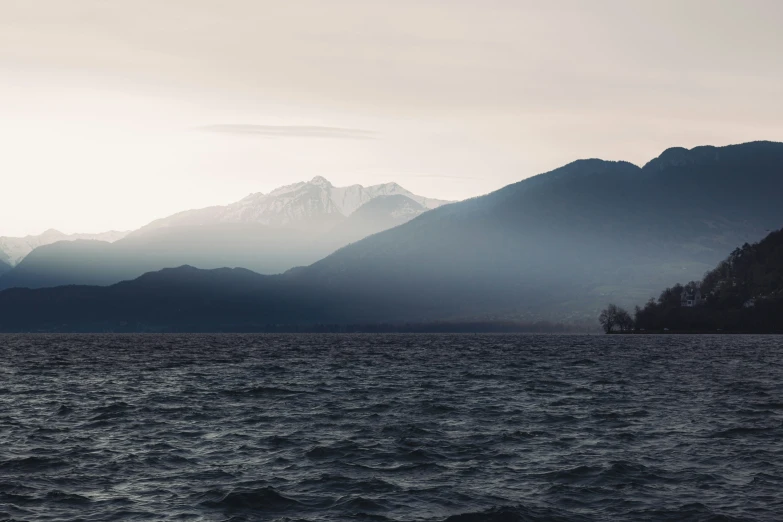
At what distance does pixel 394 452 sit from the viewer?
49906 millimetres

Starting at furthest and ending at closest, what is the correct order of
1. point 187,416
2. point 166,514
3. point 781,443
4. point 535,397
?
→ 1. point 535,397
2. point 187,416
3. point 781,443
4. point 166,514

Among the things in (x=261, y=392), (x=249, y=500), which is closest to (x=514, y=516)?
(x=249, y=500)

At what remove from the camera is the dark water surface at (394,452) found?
1462 inches

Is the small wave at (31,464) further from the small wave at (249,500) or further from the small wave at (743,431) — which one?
the small wave at (743,431)

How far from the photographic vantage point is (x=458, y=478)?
42.7m

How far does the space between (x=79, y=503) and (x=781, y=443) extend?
140 feet

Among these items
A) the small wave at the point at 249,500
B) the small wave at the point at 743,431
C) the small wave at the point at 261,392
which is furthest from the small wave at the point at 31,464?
the small wave at the point at 743,431

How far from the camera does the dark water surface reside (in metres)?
37.1

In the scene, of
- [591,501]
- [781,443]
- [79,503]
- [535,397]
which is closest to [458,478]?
[591,501]

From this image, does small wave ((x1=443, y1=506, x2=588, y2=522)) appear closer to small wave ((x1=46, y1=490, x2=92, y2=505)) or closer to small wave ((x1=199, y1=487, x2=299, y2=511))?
small wave ((x1=199, y1=487, x2=299, y2=511))

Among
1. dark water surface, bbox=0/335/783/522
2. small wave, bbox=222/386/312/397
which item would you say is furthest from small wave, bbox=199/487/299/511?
small wave, bbox=222/386/312/397

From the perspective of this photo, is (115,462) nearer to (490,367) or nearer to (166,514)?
(166,514)

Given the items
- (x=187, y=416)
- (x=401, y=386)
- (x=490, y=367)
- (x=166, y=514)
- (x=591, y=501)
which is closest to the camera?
(x=166, y=514)

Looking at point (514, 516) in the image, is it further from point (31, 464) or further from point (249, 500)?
point (31, 464)
